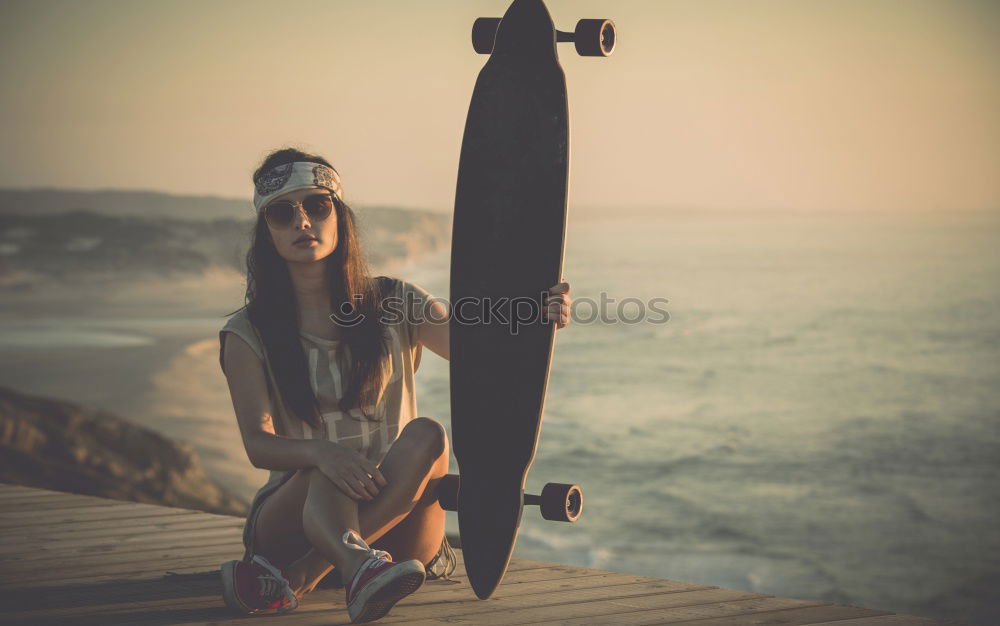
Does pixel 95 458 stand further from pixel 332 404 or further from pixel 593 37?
pixel 593 37

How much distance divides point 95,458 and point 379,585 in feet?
14.2

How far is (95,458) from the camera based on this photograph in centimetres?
604

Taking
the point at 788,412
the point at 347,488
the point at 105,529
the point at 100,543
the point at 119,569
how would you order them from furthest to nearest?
the point at 788,412, the point at 105,529, the point at 100,543, the point at 119,569, the point at 347,488

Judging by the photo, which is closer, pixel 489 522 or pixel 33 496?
pixel 489 522

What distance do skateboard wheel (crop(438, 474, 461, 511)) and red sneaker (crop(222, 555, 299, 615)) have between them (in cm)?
44

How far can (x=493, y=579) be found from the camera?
2594 mm

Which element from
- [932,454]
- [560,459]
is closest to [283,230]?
[560,459]

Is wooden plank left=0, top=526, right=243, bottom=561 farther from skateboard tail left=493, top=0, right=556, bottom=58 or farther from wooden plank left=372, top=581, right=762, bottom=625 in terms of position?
skateboard tail left=493, top=0, right=556, bottom=58

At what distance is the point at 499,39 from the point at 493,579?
1.43m

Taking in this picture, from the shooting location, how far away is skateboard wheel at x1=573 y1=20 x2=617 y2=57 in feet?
8.61

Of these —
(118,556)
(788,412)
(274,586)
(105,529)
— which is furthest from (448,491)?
(788,412)

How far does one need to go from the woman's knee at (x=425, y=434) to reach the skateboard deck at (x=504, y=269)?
3.0 inches

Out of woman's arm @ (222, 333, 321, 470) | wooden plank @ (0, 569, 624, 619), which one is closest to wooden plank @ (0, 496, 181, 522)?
wooden plank @ (0, 569, 624, 619)

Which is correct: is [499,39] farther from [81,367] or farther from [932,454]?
[932,454]
